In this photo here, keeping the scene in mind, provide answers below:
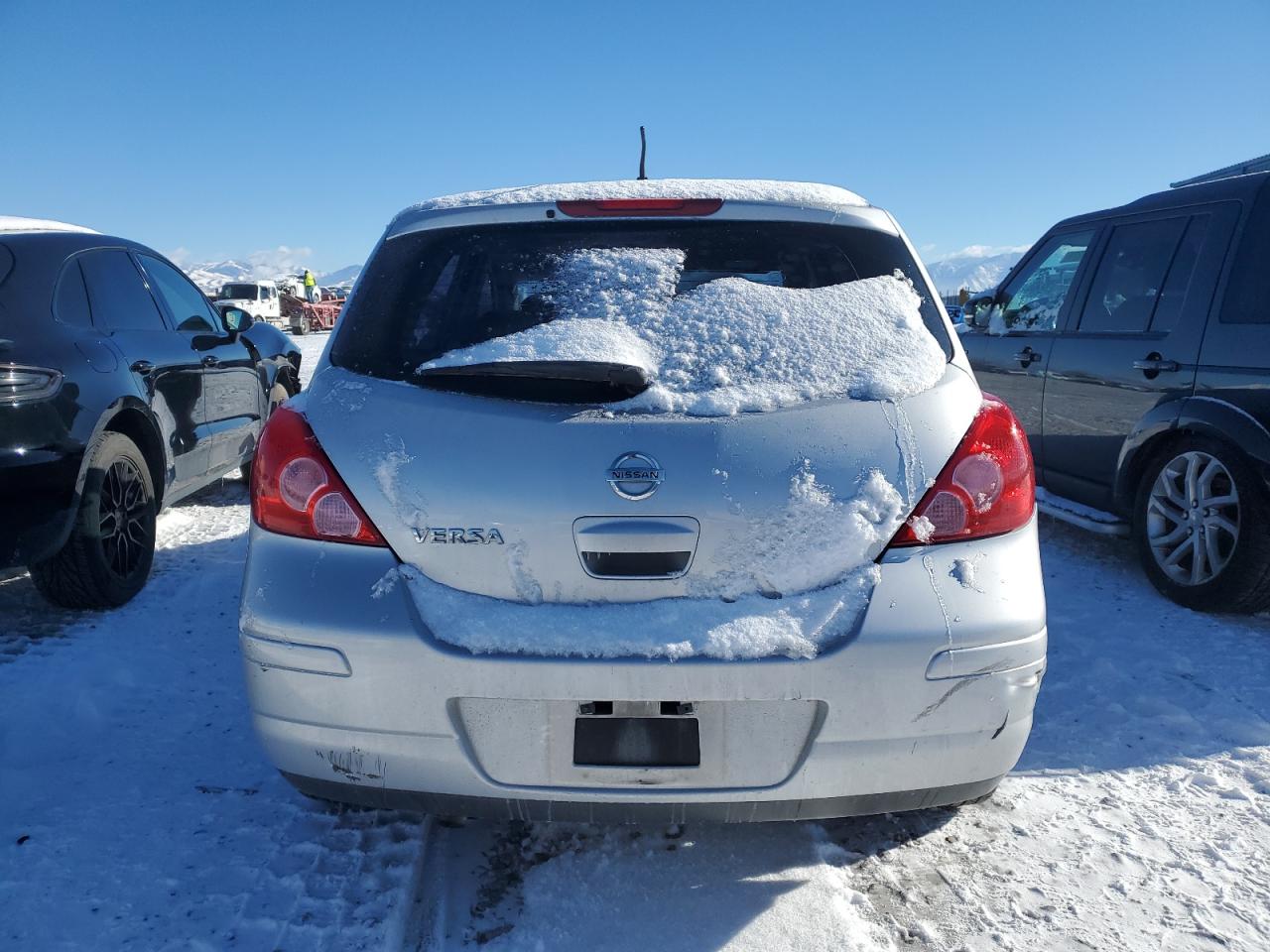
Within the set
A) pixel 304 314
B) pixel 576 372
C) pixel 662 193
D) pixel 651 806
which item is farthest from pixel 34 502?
pixel 304 314

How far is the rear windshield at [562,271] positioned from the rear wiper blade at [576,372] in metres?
0.19

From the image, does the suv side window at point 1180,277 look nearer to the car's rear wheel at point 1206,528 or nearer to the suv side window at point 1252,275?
the suv side window at point 1252,275

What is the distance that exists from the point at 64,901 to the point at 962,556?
2.23 metres

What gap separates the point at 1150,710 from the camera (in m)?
3.05

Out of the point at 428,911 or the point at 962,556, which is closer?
the point at 962,556

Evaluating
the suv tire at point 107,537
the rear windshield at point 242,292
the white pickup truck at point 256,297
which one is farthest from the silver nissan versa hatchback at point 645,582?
the rear windshield at point 242,292

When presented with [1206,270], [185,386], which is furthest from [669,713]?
[185,386]

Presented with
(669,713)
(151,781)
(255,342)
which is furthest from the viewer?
(255,342)

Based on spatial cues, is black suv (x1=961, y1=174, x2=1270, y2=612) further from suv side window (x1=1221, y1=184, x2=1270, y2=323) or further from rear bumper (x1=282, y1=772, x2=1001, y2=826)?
rear bumper (x1=282, y1=772, x2=1001, y2=826)

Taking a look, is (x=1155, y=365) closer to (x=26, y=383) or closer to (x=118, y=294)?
(x=26, y=383)

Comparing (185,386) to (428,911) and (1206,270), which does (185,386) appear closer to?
(428,911)

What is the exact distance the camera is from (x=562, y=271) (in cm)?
213

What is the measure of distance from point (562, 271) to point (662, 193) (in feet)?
1.10

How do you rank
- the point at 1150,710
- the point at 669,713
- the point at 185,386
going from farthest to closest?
1. the point at 185,386
2. the point at 1150,710
3. the point at 669,713
